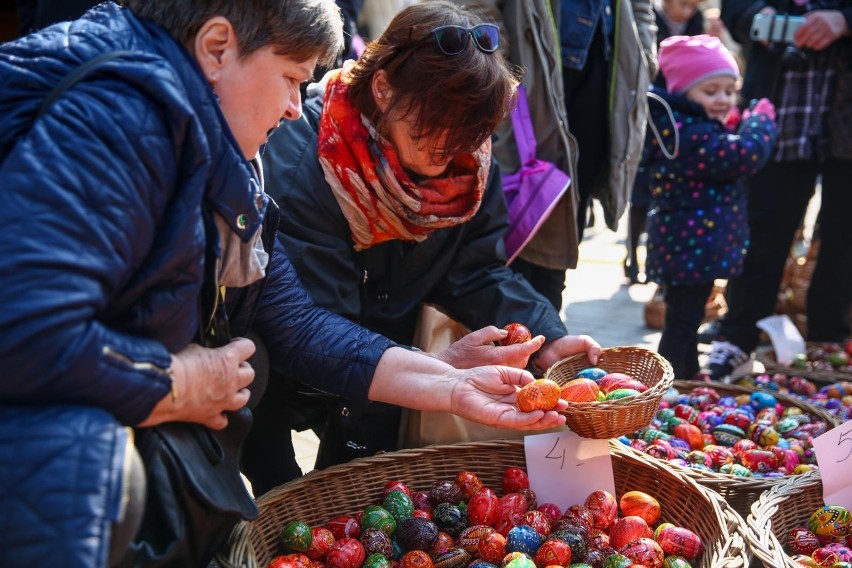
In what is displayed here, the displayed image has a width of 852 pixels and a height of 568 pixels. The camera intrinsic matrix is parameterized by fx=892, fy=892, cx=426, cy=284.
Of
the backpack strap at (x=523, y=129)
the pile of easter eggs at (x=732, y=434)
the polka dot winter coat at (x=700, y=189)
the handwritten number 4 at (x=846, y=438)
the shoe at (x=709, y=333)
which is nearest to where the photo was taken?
the handwritten number 4 at (x=846, y=438)

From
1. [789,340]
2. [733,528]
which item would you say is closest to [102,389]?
[733,528]

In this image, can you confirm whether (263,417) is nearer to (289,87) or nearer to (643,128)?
(289,87)

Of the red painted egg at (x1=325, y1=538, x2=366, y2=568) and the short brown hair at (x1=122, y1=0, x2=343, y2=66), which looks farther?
the red painted egg at (x1=325, y1=538, x2=366, y2=568)

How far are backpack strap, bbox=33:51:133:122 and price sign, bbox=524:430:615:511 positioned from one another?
4.41ft

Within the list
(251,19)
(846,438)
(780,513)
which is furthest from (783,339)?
(251,19)

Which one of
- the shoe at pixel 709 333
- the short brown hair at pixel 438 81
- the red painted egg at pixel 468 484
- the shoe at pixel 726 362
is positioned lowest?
the shoe at pixel 709 333

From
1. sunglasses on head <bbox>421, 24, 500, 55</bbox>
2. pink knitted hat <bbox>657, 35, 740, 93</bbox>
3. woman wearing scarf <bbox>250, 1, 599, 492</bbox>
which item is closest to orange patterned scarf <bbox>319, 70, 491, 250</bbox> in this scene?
woman wearing scarf <bbox>250, 1, 599, 492</bbox>

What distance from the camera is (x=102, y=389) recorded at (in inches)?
48.9

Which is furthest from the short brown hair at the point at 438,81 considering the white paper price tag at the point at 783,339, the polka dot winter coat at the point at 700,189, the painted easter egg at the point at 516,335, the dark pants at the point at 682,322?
the white paper price tag at the point at 783,339

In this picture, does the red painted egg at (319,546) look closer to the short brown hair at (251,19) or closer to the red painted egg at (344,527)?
the red painted egg at (344,527)

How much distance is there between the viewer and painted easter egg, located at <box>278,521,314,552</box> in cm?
198

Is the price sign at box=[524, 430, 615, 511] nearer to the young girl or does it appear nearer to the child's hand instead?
the young girl

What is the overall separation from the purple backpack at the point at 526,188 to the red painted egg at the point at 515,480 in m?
0.65

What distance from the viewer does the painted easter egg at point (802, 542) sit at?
6.70ft
